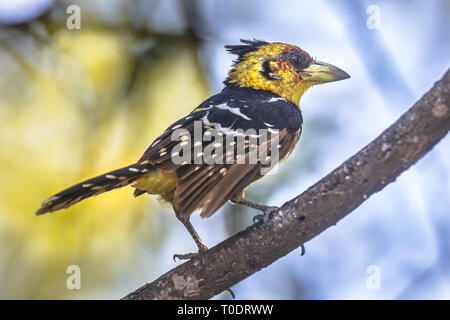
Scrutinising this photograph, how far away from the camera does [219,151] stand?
3.98 m

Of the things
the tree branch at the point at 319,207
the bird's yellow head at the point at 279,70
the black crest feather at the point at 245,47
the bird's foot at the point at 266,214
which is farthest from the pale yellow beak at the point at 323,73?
the tree branch at the point at 319,207

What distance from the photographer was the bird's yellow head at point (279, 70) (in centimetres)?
504

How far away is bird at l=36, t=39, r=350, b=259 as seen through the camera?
3826 mm

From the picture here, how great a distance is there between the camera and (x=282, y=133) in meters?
4.36

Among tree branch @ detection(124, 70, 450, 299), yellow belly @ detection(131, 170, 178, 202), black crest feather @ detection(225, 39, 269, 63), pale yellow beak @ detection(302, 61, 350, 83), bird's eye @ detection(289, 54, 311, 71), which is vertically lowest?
tree branch @ detection(124, 70, 450, 299)

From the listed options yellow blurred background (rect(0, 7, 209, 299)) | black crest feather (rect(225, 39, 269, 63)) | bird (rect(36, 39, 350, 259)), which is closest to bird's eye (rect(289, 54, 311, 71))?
bird (rect(36, 39, 350, 259))

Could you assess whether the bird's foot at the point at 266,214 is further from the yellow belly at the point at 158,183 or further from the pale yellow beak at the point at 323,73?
the pale yellow beak at the point at 323,73

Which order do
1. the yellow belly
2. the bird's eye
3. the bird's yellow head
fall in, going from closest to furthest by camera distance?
the yellow belly → the bird's yellow head → the bird's eye

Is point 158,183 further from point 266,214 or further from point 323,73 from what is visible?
point 323,73

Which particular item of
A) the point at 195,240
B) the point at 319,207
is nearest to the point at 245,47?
the point at 195,240

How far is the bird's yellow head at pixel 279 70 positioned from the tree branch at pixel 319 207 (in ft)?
5.76

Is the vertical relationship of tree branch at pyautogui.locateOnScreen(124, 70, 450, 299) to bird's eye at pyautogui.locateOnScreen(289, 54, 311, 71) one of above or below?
below

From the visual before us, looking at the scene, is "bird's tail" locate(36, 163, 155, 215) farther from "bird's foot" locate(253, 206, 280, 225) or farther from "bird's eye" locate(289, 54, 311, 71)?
"bird's eye" locate(289, 54, 311, 71)
